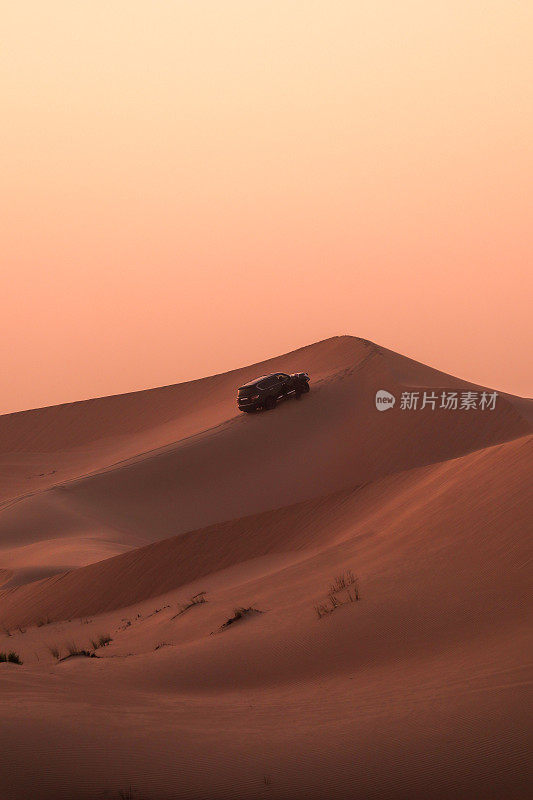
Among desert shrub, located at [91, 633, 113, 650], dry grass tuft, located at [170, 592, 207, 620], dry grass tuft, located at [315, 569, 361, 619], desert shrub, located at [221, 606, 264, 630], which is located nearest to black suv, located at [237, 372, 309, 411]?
dry grass tuft, located at [170, 592, 207, 620]

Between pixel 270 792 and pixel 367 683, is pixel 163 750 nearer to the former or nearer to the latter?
pixel 270 792

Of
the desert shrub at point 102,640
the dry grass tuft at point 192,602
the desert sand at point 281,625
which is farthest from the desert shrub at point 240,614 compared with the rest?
the desert shrub at point 102,640

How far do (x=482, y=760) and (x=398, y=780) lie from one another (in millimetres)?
733

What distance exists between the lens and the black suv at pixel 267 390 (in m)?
35.7

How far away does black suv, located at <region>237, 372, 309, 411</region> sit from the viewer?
35.7m

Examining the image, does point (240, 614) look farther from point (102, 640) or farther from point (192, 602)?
point (192, 602)

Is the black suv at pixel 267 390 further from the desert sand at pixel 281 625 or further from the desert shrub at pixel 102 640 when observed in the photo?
the desert shrub at pixel 102 640

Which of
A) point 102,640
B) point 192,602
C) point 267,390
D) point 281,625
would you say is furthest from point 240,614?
point 267,390

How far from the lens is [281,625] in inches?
490

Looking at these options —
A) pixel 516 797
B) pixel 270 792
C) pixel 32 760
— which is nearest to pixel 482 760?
pixel 516 797

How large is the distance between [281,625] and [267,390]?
2392 cm

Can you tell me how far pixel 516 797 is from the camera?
268 inches

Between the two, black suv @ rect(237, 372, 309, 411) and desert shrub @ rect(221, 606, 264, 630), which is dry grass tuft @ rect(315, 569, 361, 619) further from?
black suv @ rect(237, 372, 309, 411)

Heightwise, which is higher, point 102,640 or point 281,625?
point 102,640
